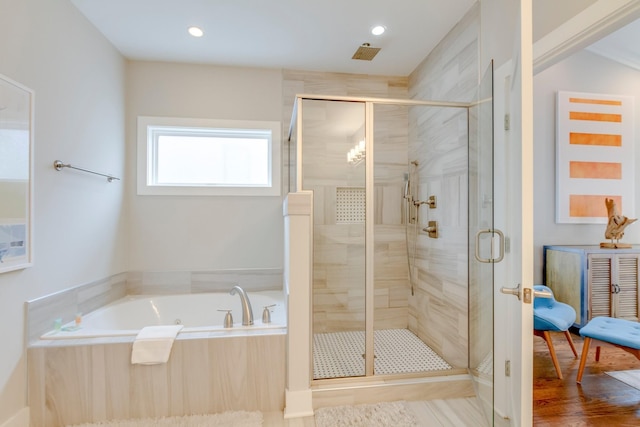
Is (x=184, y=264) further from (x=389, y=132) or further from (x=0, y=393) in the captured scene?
(x=389, y=132)

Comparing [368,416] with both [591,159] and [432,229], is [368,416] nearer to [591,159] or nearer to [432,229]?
[432,229]

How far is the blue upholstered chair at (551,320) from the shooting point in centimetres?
230

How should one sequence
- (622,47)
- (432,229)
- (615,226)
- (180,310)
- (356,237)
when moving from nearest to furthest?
(356,237)
(432,229)
(180,310)
(615,226)
(622,47)

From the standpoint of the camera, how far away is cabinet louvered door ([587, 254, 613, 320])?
302 cm

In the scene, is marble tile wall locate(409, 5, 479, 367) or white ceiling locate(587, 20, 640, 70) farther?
white ceiling locate(587, 20, 640, 70)

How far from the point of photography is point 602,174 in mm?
3445

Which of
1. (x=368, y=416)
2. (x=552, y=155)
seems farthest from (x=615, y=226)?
(x=368, y=416)

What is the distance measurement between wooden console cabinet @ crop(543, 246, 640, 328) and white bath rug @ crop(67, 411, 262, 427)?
123 inches

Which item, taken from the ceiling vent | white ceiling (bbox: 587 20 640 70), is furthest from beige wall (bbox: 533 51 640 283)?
the ceiling vent

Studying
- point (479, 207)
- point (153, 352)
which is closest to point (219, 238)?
point (153, 352)

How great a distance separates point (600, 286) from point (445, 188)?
6.61ft

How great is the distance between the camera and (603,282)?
3.04m

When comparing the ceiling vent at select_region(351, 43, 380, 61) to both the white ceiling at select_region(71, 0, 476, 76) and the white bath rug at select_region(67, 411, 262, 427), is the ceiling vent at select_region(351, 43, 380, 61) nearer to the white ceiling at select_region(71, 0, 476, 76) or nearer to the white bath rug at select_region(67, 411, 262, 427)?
the white ceiling at select_region(71, 0, 476, 76)

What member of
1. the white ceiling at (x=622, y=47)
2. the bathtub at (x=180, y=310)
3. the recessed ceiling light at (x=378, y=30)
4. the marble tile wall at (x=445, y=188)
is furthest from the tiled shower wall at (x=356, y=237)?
the white ceiling at (x=622, y=47)
